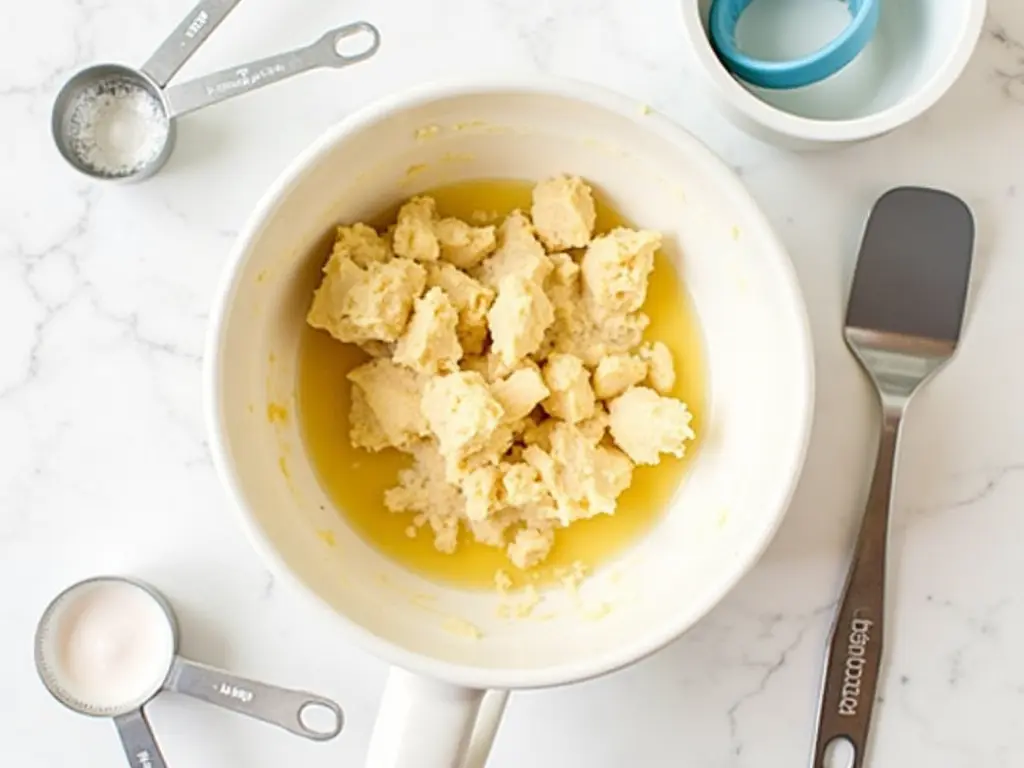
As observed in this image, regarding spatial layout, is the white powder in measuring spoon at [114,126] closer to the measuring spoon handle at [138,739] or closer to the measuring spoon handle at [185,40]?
the measuring spoon handle at [185,40]

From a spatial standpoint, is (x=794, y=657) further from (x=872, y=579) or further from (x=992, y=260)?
(x=992, y=260)

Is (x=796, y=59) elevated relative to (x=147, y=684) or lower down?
elevated

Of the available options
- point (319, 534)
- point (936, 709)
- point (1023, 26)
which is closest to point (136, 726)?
point (319, 534)

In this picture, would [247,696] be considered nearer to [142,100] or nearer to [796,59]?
[142,100]

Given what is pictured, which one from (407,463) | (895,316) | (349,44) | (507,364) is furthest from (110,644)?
(895,316)

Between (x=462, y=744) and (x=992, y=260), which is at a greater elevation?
(x=992, y=260)

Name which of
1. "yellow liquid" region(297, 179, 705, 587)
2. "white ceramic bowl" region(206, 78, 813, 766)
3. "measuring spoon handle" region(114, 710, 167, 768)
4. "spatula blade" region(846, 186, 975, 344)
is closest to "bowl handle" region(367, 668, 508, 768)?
"white ceramic bowl" region(206, 78, 813, 766)

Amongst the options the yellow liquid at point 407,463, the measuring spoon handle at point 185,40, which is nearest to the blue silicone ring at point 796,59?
the yellow liquid at point 407,463
